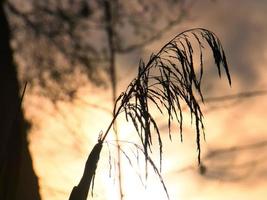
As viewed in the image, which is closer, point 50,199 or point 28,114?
point 28,114

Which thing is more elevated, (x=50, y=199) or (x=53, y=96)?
(x=53, y=96)

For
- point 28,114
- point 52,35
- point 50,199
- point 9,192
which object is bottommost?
point 9,192

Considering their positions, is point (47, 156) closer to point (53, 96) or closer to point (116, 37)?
point (53, 96)

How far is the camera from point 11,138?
122cm

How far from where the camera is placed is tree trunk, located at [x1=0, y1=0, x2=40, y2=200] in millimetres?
1192

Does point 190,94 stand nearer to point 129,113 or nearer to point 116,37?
point 129,113

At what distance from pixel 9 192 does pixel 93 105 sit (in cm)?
79

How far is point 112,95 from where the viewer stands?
180 cm

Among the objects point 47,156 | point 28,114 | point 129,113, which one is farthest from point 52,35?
point 129,113

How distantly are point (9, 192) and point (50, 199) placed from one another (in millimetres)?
817

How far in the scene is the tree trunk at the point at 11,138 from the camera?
46.9 inches

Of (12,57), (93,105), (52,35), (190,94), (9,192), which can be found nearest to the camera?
(190,94)

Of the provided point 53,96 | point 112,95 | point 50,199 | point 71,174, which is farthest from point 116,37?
point 50,199

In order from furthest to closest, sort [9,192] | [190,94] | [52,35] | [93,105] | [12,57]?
[93,105] < [52,35] < [12,57] < [9,192] < [190,94]
